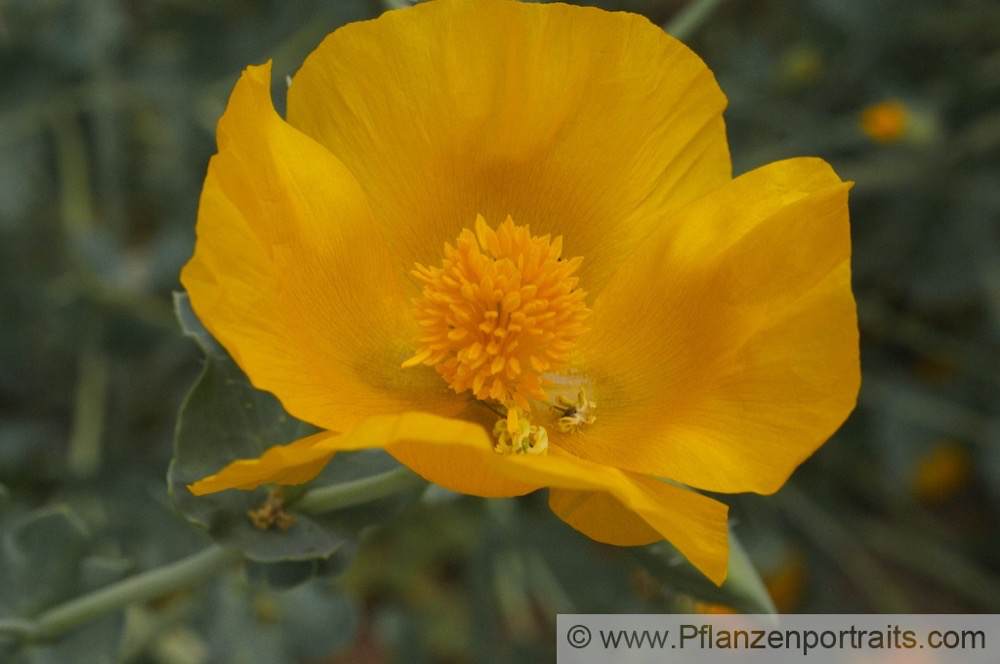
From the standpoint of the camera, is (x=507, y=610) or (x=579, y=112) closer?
(x=579, y=112)

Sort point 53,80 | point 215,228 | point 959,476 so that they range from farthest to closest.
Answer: point 959,476
point 53,80
point 215,228

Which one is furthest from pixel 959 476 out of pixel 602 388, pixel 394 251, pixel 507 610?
pixel 394 251

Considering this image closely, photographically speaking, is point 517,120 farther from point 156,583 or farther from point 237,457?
point 156,583

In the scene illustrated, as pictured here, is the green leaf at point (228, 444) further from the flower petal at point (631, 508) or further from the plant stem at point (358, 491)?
the flower petal at point (631, 508)

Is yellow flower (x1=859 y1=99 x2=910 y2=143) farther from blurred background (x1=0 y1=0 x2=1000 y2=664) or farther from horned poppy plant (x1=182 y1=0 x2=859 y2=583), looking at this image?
horned poppy plant (x1=182 y1=0 x2=859 y2=583)

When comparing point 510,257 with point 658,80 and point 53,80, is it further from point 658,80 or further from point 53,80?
point 53,80

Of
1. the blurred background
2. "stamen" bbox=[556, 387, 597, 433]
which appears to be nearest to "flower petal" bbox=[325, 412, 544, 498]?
"stamen" bbox=[556, 387, 597, 433]

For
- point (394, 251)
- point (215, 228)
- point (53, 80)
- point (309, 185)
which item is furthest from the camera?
point (53, 80)
